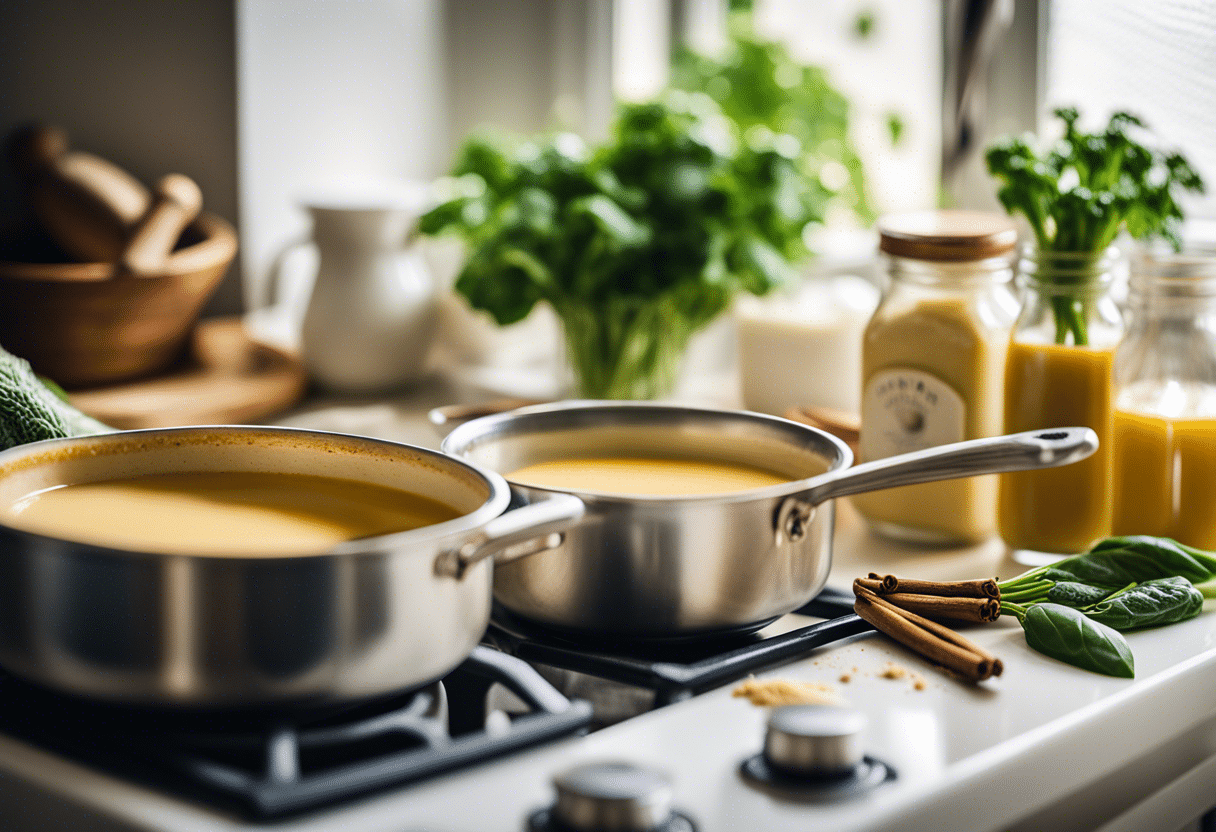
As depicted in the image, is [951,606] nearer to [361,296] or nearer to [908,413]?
[908,413]

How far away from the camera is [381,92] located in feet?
6.93

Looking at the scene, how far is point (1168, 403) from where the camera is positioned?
0.98 m

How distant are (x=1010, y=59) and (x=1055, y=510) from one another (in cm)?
90

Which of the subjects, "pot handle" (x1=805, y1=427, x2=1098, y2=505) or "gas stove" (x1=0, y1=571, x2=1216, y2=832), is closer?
"gas stove" (x1=0, y1=571, x2=1216, y2=832)

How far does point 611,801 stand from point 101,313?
116cm

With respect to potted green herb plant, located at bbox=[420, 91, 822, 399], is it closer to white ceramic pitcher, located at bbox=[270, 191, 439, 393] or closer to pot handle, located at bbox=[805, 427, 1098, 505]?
white ceramic pitcher, located at bbox=[270, 191, 439, 393]

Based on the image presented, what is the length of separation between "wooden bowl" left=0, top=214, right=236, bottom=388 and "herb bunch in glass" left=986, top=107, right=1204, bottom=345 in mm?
969

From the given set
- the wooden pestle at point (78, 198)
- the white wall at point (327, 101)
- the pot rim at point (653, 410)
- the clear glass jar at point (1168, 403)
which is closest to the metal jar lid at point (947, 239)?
the clear glass jar at point (1168, 403)

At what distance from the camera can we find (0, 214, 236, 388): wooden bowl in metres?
1.41

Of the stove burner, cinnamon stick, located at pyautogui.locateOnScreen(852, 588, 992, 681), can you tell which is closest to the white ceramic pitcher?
cinnamon stick, located at pyautogui.locateOnScreen(852, 588, 992, 681)

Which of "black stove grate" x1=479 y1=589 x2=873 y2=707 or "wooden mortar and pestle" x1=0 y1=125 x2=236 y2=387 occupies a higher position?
"wooden mortar and pestle" x1=0 y1=125 x2=236 y2=387

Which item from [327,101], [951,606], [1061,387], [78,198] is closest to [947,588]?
[951,606]

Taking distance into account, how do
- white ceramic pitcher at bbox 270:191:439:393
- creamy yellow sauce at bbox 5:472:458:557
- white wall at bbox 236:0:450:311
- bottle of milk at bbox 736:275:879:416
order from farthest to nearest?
white wall at bbox 236:0:450:311
white ceramic pitcher at bbox 270:191:439:393
bottle of milk at bbox 736:275:879:416
creamy yellow sauce at bbox 5:472:458:557

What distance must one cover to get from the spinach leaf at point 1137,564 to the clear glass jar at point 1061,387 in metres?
0.10
